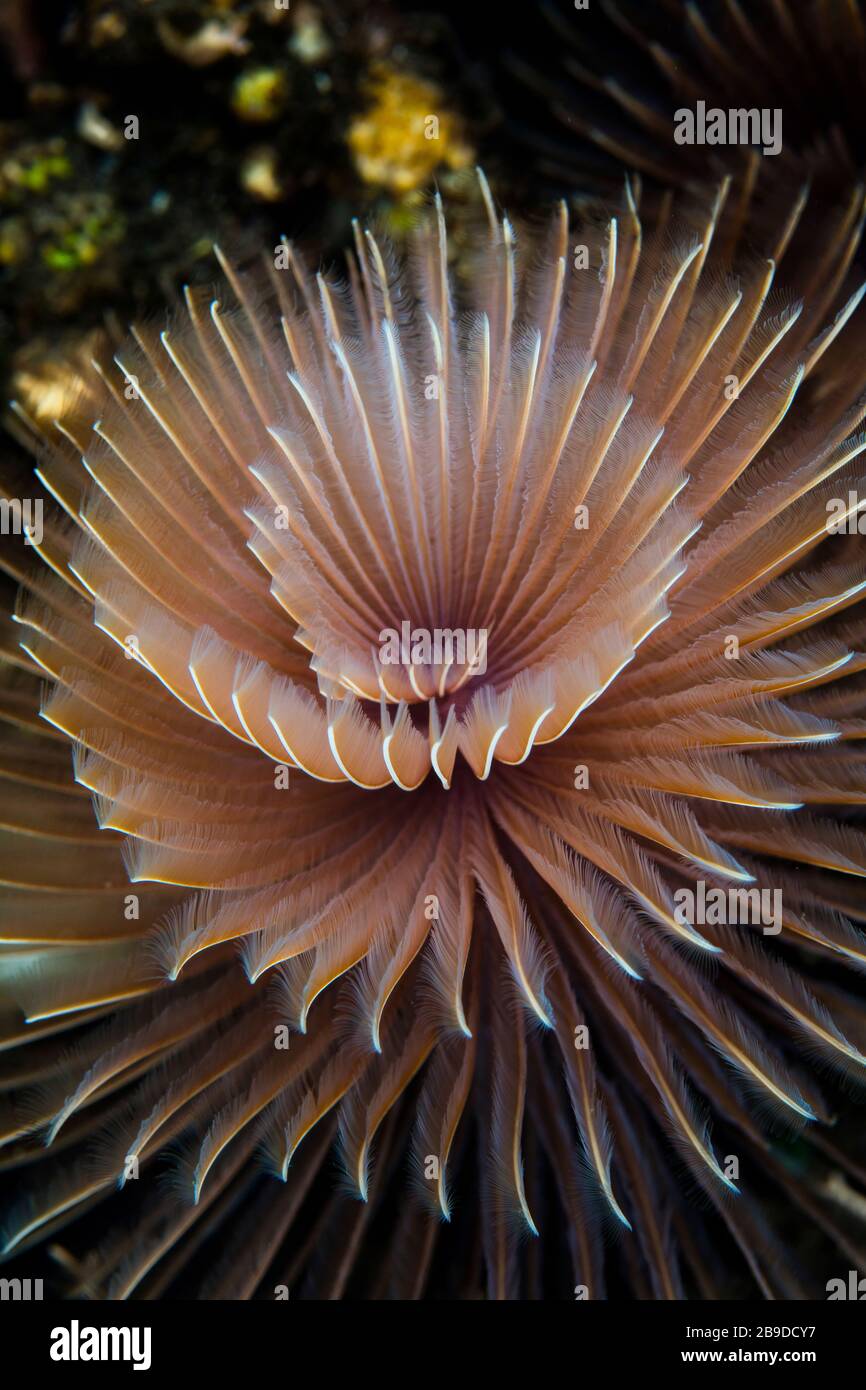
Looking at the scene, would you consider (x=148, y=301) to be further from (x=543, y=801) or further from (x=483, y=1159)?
(x=483, y=1159)

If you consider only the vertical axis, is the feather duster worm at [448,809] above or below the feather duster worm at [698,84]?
below

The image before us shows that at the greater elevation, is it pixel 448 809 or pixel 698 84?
pixel 698 84

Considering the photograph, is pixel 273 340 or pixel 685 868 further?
pixel 273 340

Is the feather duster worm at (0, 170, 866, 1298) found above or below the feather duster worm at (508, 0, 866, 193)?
below


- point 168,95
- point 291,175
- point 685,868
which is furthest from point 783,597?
point 168,95

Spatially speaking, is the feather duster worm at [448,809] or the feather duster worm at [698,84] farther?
the feather duster worm at [698,84]

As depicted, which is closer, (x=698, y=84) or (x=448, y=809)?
(x=448, y=809)

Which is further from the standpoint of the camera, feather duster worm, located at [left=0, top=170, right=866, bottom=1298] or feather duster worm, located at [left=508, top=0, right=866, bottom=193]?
feather duster worm, located at [left=508, top=0, right=866, bottom=193]
